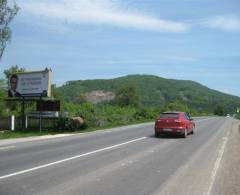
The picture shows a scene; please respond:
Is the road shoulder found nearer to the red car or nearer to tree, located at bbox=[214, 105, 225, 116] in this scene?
the red car

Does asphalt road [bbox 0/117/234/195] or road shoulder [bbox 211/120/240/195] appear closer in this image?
asphalt road [bbox 0/117/234/195]

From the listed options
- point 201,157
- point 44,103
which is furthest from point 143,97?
point 201,157

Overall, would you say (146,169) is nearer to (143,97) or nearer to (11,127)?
(11,127)

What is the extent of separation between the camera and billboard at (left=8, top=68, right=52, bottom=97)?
116 ft

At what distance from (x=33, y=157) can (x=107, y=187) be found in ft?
20.4

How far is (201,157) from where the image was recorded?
17.1m

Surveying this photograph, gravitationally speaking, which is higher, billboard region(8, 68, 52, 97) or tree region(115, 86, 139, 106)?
tree region(115, 86, 139, 106)

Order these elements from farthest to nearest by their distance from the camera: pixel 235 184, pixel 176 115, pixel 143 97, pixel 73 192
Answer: pixel 143 97 → pixel 176 115 → pixel 235 184 → pixel 73 192

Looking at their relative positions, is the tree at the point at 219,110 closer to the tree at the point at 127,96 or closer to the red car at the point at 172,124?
the tree at the point at 127,96

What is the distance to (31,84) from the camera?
36.1 metres

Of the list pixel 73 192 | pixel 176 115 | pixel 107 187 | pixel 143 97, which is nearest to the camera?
pixel 73 192

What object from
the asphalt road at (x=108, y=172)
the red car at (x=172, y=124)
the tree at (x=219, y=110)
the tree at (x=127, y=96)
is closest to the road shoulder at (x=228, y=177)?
the asphalt road at (x=108, y=172)

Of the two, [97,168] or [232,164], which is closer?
[97,168]

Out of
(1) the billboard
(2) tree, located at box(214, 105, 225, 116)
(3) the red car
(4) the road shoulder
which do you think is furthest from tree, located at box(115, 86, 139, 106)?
(4) the road shoulder
